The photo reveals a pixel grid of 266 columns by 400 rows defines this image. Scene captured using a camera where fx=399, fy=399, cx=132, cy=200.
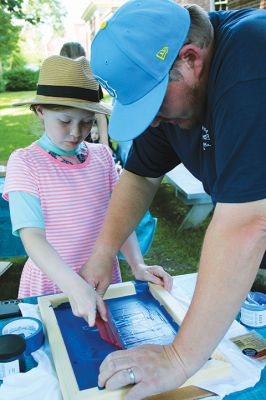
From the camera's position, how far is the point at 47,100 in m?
1.42

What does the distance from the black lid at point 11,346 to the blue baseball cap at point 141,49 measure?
59cm

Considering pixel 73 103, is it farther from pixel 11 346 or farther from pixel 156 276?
pixel 11 346

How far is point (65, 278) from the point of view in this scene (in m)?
1.20

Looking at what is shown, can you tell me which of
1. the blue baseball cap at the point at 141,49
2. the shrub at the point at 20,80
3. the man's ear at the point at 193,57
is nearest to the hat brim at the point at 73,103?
the blue baseball cap at the point at 141,49

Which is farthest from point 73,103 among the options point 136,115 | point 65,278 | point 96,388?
point 96,388

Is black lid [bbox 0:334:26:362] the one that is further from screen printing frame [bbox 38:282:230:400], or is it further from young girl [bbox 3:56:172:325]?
young girl [bbox 3:56:172:325]

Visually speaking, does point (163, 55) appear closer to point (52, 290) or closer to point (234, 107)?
point (234, 107)

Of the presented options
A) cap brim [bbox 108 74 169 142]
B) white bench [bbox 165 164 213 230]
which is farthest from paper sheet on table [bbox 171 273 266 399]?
white bench [bbox 165 164 213 230]

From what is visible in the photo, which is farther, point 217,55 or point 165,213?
point 165,213

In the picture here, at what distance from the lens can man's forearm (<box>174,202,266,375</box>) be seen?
81cm

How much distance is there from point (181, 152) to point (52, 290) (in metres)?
0.73

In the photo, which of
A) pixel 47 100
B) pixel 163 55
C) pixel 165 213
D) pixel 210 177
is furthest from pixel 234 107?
pixel 165 213

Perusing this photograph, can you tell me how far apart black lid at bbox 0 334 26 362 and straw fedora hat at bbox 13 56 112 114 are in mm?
790

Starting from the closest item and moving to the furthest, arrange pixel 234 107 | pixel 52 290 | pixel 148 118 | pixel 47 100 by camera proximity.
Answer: pixel 234 107, pixel 148 118, pixel 47 100, pixel 52 290
